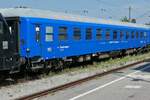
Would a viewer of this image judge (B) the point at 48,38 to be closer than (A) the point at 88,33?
Yes

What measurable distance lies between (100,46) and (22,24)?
1123cm

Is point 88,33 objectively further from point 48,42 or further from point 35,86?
point 35,86

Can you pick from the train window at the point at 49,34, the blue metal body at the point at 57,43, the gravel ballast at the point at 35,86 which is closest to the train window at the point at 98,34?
the blue metal body at the point at 57,43

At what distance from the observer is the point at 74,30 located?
23.7m

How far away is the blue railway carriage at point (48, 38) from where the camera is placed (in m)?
16.3

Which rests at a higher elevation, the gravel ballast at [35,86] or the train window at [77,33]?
the train window at [77,33]

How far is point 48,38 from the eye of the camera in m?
20.3

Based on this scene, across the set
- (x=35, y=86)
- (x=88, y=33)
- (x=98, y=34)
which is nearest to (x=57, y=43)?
(x=88, y=33)

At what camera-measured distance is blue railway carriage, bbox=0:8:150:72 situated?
16.3 metres

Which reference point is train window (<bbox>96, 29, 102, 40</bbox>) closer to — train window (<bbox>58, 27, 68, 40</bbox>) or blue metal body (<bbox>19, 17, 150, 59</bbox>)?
blue metal body (<bbox>19, 17, 150, 59</bbox>)

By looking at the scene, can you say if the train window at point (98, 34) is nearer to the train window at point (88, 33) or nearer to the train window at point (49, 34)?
the train window at point (88, 33)

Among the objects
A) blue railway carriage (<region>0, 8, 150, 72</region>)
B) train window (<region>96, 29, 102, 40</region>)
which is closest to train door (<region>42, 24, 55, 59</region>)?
blue railway carriage (<region>0, 8, 150, 72</region>)

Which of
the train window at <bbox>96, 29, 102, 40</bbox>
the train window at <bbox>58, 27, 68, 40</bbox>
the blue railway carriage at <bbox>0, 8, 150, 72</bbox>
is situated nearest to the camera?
the blue railway carriage at <bbox>0, 8, 150, 72</bbox>

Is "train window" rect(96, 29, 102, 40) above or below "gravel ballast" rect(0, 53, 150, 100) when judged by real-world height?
above
